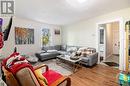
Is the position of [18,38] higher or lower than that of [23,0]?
lower

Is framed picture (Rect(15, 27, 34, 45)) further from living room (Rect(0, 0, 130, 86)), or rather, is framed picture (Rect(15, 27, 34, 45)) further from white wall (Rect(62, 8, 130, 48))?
white wall (Rect(62, 8, 130, 48))

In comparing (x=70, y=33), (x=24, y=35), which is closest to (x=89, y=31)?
(x=70, y=33)

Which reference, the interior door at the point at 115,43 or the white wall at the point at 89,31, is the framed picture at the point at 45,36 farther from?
the interior door at the point at 115,43

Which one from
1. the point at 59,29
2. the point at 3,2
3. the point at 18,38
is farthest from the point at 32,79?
the point at 59,29

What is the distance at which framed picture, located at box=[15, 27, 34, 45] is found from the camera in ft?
15.6

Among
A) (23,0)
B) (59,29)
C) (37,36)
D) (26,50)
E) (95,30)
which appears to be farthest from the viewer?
(59,29)

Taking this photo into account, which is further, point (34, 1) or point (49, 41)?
point (49, 41)

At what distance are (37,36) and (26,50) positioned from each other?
39.7 inches

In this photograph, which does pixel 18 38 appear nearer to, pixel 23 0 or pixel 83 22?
pixel 23 0

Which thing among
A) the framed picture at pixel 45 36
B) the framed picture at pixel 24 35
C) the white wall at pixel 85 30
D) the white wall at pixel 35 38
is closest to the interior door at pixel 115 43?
the white wall at pixel 85 30

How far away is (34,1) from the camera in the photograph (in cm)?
294

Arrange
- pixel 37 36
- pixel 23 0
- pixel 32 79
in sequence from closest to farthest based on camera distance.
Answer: pixel 32 79 → pixel 23 0 → pixel 37 36

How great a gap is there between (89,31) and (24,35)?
10.8ft

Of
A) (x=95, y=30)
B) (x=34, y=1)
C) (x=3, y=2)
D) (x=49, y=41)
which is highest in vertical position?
(x=34, y=1)
